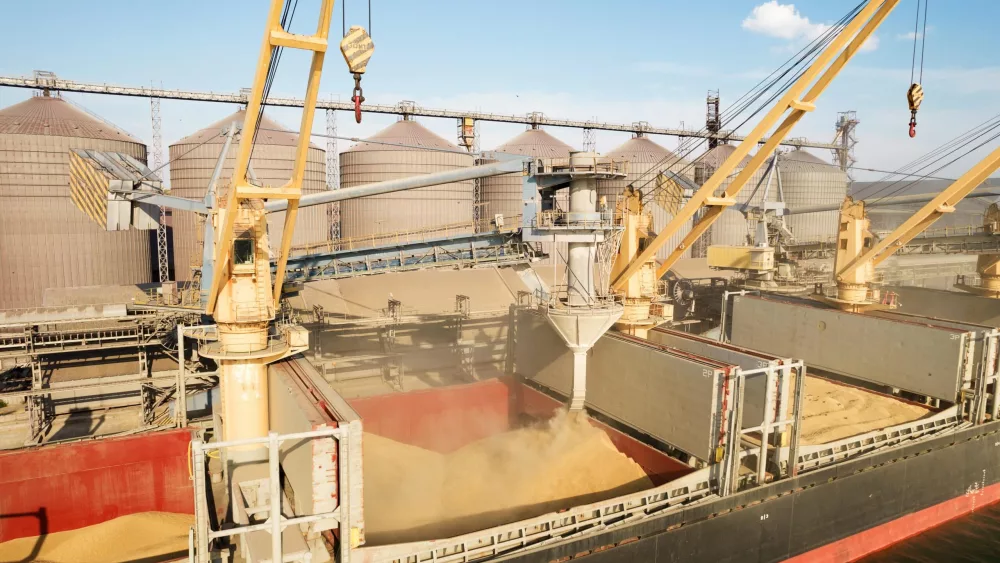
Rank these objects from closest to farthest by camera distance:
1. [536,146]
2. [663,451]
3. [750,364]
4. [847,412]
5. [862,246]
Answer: [750,364] → [663,451] → [847,412] → [862,246] → [536,146]

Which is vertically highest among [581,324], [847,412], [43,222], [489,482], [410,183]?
[410,183]

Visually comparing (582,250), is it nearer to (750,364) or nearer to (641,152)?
(750,364)

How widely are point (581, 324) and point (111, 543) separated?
14178 mm

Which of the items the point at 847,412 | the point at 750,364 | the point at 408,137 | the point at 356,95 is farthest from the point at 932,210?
the point at 408,137

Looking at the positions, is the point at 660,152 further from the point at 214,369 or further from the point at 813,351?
the point at 214,369

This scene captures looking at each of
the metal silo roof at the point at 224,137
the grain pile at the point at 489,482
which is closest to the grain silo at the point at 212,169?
the metal silo roof at the point at 224,137

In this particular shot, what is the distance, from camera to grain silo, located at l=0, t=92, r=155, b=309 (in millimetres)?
25406

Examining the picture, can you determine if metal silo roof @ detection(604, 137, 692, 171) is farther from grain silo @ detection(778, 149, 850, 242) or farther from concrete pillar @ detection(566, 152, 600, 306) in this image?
concrete pillar @ detection(566, 152, 600, 306)

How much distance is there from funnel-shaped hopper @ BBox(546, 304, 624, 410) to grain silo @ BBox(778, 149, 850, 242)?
141ft

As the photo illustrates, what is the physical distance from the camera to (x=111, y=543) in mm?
15359

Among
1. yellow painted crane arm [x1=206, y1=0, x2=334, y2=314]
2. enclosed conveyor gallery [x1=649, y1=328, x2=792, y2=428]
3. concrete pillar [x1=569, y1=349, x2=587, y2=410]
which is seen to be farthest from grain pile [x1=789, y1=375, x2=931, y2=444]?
yellow painted crane arm [x1=206, y1=0, x2=334, y2=314]

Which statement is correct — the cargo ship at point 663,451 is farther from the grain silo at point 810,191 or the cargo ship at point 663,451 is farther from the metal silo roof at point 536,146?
the grain silo at point 810,191

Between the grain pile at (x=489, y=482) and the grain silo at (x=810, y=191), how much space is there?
44.3 meters

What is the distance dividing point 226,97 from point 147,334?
1908 centimetres
